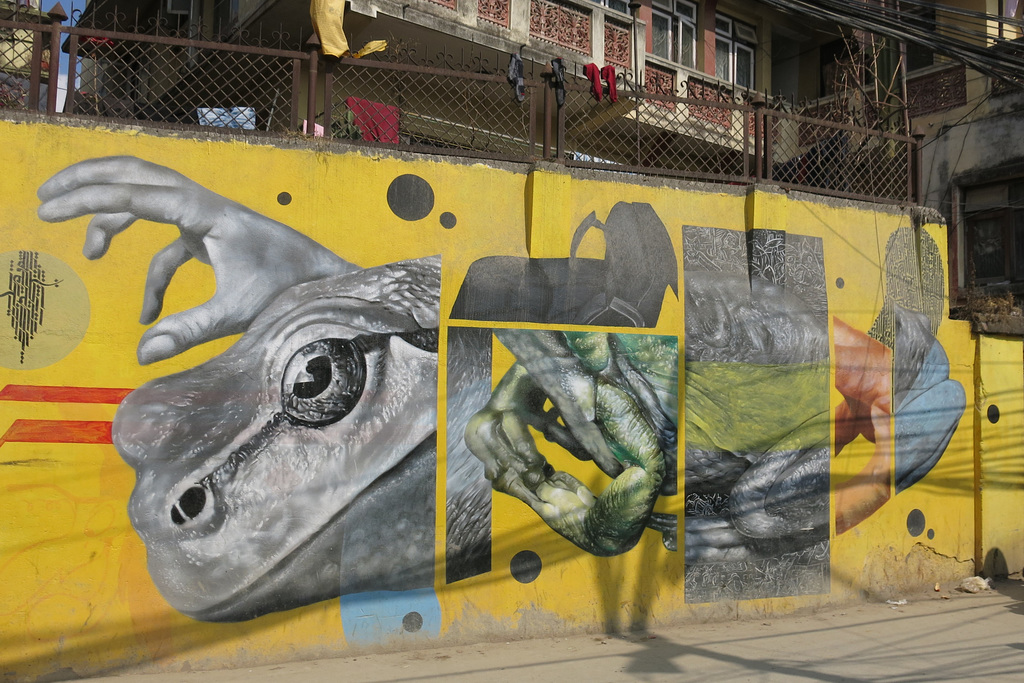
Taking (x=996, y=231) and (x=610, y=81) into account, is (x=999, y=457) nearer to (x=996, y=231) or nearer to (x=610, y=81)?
(x=996, y=231)

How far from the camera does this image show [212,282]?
5.45m

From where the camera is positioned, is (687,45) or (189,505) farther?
(687,45)

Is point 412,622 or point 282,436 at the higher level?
point 282,436

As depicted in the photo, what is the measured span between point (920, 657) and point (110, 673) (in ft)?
17.4

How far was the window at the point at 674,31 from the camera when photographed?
41.8 feet

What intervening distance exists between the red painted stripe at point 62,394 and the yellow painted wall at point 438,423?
0.04 meters

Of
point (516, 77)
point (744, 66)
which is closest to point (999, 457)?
point (516, 77)

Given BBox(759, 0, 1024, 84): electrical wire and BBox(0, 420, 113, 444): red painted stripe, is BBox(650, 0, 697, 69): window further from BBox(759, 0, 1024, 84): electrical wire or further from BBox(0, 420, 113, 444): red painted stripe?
BBox(0, 420, 113, 444): red painted stripe

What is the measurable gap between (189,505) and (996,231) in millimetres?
10441

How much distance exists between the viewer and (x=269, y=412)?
217 inches

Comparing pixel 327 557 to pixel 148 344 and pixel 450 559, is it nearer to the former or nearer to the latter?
pixel 450 559

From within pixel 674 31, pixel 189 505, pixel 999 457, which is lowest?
pixel 189 505

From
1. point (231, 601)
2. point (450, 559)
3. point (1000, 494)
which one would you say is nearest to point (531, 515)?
point (450, 559)

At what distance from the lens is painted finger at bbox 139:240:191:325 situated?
5.32 m
